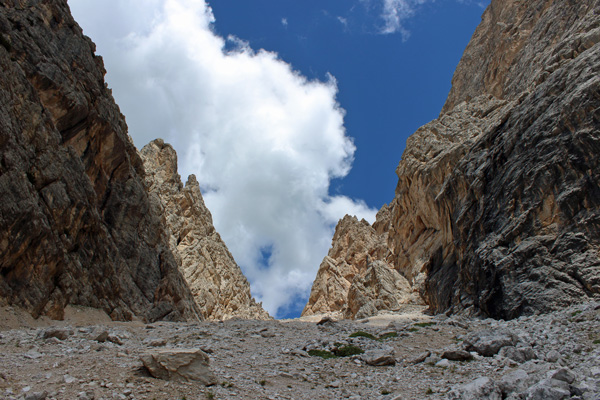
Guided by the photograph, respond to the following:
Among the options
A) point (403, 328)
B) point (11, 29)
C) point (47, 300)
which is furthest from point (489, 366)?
point (11, 29)

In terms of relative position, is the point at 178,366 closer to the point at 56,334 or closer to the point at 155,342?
the point at 155,342

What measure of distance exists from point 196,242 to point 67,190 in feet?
167

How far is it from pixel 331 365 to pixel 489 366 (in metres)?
5.68

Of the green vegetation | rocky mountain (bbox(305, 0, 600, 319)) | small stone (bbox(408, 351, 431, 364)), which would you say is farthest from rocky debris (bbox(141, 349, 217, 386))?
rocky mountain (bbox(305, 0, 600, 319))

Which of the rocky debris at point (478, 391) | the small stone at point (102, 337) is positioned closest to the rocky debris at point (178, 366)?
the small stone at point (102, 337)

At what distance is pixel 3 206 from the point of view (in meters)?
24.5

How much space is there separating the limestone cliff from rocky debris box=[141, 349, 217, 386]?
201ft

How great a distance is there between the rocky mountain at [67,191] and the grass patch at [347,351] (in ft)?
58.5

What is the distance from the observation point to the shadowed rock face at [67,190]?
2616cm

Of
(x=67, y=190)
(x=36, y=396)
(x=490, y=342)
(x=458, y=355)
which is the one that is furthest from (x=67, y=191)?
(x=490, y=342)

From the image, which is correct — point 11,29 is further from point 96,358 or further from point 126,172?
point 96,358

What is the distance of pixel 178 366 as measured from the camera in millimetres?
12930

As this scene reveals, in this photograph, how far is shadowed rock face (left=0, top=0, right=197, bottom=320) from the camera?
26156 mm

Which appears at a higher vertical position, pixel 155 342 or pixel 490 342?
pixel 490 342
